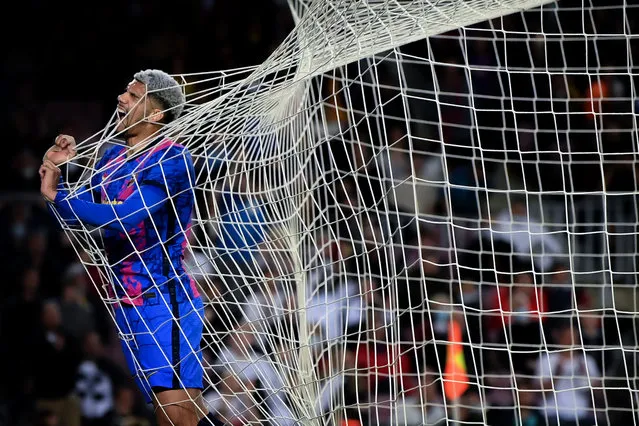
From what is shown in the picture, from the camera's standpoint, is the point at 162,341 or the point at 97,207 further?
the point at 162,341

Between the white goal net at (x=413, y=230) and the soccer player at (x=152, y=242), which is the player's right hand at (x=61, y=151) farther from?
the white goal net at (x=413, y=230)

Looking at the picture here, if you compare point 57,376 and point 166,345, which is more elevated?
point 166,345

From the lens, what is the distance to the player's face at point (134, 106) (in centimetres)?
377

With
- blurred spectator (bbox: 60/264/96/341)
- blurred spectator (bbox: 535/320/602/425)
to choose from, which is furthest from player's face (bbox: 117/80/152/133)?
blurred spectator (bbox: 60/264/96/341)

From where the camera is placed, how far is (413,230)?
7141 millimetres

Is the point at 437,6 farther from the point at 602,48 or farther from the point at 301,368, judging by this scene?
the point at 602,48

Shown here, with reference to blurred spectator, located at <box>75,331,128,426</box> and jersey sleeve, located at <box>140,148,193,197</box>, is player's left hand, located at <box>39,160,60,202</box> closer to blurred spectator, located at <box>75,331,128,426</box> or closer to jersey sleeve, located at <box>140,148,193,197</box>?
jersey sleeve, located at <box>140,148,193,197</box>

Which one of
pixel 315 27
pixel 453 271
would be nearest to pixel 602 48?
pixel 453 271

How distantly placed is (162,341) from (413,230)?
3.64 metres

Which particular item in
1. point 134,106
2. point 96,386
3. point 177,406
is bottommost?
point 96,386

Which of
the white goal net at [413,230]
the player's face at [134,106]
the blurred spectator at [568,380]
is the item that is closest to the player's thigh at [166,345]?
the white goal net at [413,230]

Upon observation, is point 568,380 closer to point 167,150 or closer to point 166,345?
point 166,345

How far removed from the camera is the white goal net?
3953 mm

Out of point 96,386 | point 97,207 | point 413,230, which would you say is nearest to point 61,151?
point 97,207
